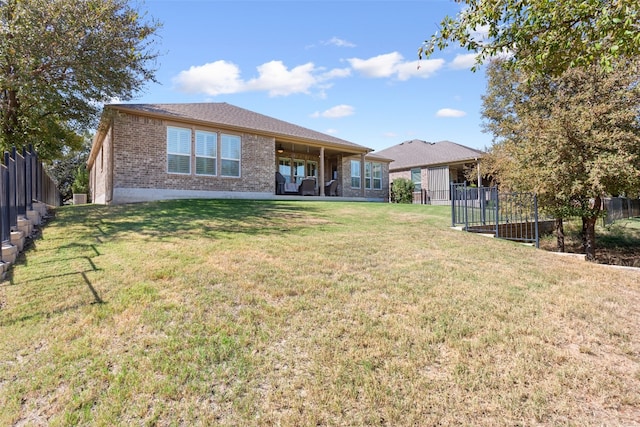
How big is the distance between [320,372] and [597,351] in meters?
2.62

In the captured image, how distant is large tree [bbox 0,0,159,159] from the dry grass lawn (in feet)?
22.8

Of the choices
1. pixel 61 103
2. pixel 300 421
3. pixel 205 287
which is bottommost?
pixel 300 421

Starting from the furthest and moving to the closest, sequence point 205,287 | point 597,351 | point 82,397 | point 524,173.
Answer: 1. point 524,173
2. point 205,287
3. point 597,351
4. point 82,397

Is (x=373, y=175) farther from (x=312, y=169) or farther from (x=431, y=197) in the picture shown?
(x=431, y=197)

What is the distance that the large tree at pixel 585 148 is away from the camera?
770cm

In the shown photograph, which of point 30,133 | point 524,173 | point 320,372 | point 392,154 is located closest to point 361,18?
point 524,173

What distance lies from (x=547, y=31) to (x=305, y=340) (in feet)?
18.9

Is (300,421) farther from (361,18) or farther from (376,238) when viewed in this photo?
(361,18)

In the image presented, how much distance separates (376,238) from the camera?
7.05 m

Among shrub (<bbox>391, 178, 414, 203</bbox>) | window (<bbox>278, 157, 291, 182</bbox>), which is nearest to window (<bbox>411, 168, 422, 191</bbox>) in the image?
shrub (<bbox>391, 178, 414, 203</bbox>)

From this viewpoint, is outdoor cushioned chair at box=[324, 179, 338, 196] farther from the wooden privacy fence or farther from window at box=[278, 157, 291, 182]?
the wooden privacy fence

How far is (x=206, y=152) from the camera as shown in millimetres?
14188

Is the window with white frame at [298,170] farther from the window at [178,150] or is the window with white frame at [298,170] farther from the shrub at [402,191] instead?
the window at [178,150]

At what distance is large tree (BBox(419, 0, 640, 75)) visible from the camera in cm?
447
